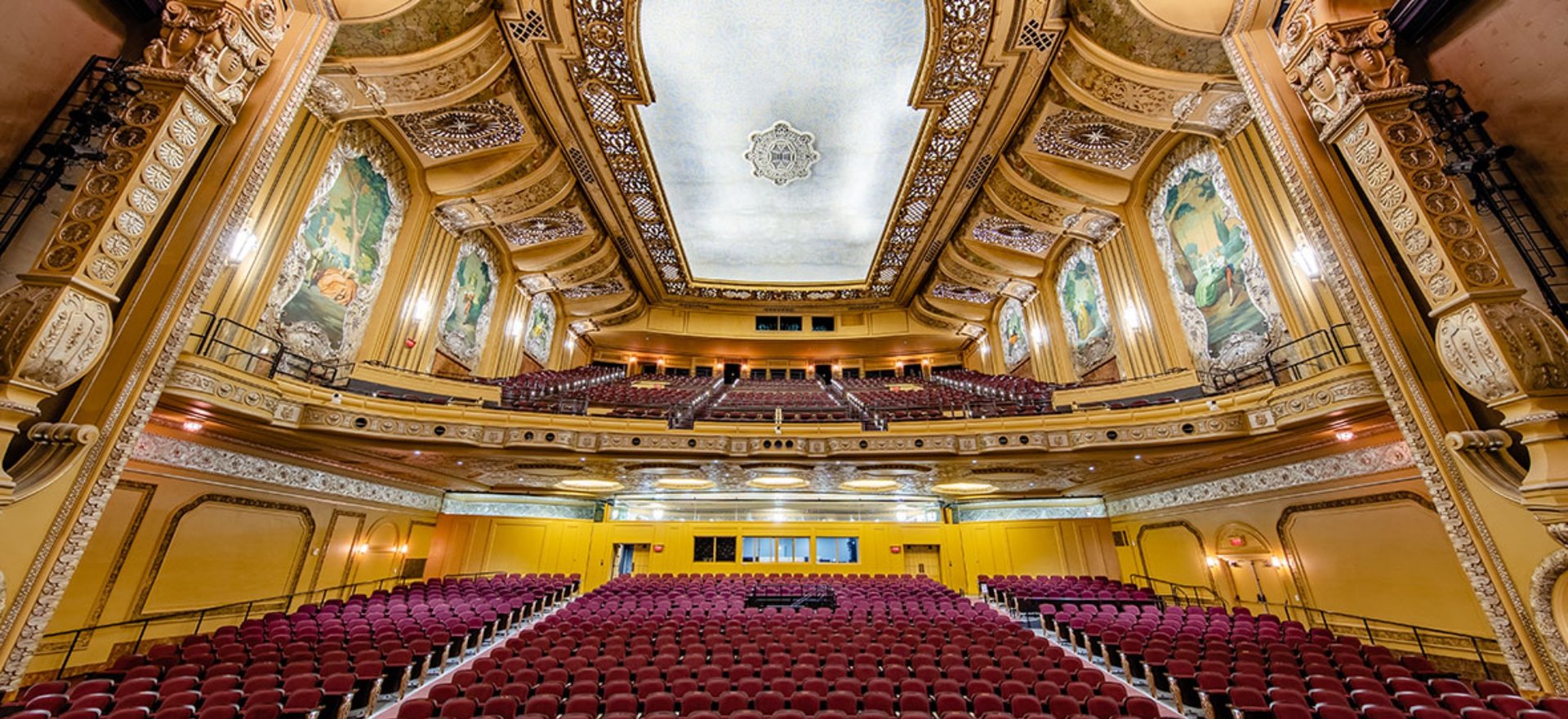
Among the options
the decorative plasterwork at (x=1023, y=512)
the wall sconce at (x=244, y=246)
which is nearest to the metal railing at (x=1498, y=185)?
the decorative plasterwork at (x=1023, y=512)

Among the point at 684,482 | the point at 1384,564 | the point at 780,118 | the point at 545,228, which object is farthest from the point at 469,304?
the point at 1384,564

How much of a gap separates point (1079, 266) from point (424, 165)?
1741cm

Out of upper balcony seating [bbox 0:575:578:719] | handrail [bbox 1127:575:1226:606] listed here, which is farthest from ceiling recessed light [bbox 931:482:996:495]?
upper balcony seating [bbox 0:575:578:719]

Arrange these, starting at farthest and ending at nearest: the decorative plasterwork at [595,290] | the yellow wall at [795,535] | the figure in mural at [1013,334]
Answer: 1. the decorative plasterwork at [595,290]
2. the figure in mural at [1013,334]
3. the yellow wall at [795,535]

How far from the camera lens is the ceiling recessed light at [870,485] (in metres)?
12.6

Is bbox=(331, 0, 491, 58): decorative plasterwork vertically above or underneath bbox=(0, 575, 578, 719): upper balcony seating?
above

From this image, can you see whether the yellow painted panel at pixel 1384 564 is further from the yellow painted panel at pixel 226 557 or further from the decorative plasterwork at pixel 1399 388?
the yellow painted panel at pixel 226 557

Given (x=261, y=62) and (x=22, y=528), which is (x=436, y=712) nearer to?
(x=22, y=528)

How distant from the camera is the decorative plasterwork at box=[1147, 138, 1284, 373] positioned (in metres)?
9.34

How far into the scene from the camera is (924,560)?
16469mm

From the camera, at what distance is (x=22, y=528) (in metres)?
3.68

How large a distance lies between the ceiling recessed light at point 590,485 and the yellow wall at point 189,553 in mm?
4313

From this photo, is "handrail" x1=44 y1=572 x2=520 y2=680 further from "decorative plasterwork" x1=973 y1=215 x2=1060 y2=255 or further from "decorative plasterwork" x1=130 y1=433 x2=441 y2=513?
"decorative plasterwork" x1=973 y1=215 x2=1060 y2=255

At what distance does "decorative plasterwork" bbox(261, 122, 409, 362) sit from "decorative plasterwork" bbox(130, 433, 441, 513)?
1.93 m
